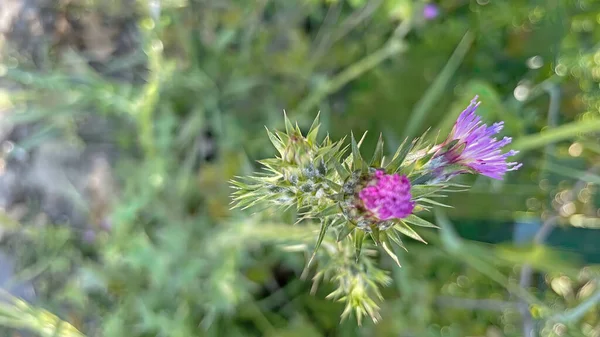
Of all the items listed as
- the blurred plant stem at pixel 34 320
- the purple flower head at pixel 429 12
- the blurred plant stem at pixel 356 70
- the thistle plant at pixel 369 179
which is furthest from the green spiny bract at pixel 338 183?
the purple flower head at pixel 429 12

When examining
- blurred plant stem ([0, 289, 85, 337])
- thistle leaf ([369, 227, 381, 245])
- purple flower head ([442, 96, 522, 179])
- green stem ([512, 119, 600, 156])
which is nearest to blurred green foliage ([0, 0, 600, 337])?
green stem ([512, 119, 600, 156])

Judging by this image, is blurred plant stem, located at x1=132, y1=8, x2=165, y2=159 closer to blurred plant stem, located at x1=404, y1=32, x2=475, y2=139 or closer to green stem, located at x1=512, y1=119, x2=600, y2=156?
blurred plant stem, located at x1=404, y1=32, x2=475, y2=139

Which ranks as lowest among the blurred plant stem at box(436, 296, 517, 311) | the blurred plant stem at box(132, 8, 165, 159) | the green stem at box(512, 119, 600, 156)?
the blurred plant stem at box(436, 296, 517, 311)

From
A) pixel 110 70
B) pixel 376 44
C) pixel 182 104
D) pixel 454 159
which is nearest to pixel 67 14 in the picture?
pixel 110 70

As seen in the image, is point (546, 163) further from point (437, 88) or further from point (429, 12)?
point (429, 12)

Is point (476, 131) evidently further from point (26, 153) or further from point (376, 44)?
point (26, 153)

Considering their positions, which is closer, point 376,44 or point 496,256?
point 496,256

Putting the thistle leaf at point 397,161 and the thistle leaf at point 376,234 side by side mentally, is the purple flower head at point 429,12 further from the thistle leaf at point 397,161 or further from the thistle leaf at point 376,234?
the thistle leaf at point 376,234
